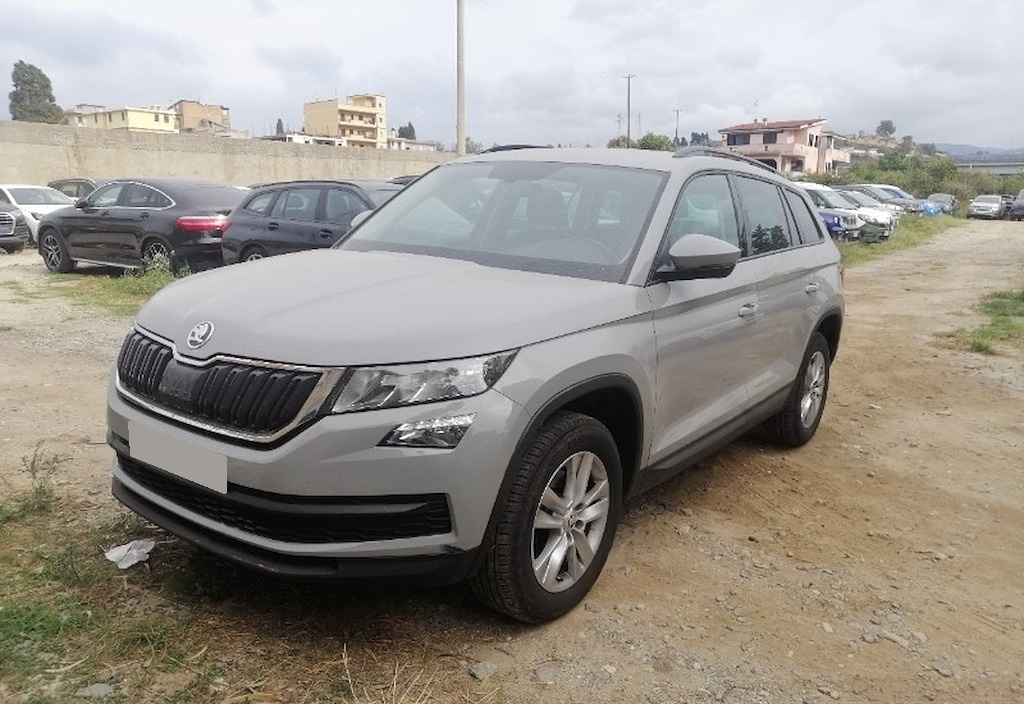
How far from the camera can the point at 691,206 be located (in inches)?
144

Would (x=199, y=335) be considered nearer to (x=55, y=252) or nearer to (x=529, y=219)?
(x=529, y=219)

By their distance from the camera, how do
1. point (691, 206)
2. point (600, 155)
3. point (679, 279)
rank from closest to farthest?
point (679, 279), point (691, 206), point (600, 155)

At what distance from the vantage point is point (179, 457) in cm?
259

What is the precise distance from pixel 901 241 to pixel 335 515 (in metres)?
23.7

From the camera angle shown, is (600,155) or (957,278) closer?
(600,155)

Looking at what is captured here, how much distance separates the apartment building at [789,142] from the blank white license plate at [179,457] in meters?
75.0

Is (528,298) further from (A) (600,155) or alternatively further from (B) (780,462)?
(B) (780,462)

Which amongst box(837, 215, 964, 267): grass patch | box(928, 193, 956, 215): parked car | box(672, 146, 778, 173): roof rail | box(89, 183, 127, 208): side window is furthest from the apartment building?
box(672, 146, 778, 173): roof rail

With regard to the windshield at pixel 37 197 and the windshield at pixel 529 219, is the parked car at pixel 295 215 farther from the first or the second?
the windshield at pixel 37 197

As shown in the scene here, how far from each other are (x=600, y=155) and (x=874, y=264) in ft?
50.8

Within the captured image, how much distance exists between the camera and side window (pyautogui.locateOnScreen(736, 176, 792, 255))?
4.24m

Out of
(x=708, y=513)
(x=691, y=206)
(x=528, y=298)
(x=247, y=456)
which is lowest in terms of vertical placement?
(x=708, y=513)

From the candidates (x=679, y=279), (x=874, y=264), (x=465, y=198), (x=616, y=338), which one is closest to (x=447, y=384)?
(x=616, y=338)

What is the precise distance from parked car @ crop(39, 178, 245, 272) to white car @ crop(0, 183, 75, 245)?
17.2 ft
